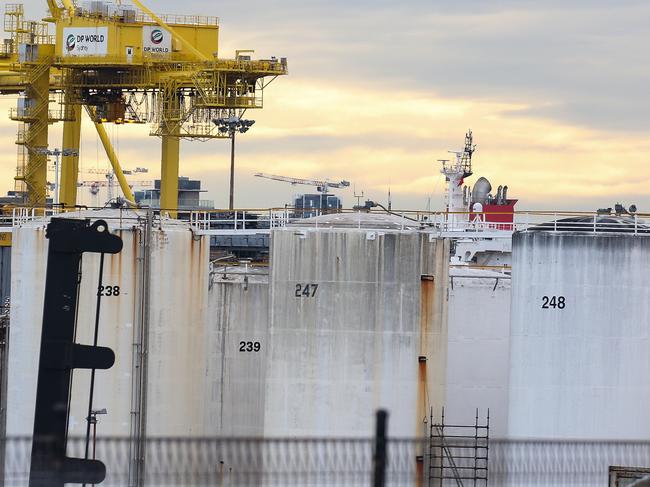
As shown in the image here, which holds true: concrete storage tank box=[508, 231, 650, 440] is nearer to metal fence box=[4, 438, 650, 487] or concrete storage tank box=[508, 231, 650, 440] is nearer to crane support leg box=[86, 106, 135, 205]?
metal fence box=[4, 438, 650, 487]

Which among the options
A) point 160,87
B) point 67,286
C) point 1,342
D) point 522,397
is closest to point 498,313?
point 522,397

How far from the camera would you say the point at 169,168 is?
236 ft

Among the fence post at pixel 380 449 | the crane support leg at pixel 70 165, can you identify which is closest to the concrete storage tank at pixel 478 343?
the fence post at pixel 380 449

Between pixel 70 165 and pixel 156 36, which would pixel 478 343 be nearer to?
pixel 156 36

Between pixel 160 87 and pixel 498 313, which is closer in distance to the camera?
pixel 498 313

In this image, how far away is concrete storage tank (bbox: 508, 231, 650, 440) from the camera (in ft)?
121

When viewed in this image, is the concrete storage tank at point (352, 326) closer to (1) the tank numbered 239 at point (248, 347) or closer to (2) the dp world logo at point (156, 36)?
(1) the tank numbered 239 at point (248, 347)

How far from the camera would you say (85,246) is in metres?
34.6

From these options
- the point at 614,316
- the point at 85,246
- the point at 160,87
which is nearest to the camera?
the point at 85,246

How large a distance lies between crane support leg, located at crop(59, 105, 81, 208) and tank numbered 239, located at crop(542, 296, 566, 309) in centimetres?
4199

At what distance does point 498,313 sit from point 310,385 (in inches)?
462

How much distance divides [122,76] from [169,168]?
16.6 feet

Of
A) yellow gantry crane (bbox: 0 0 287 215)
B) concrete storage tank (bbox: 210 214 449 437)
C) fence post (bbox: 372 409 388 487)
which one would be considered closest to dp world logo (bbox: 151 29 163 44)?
yellow gantry crane (bbox: 0 0 287 215)

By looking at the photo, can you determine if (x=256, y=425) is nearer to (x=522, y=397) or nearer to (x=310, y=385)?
(x=310, y=385)
